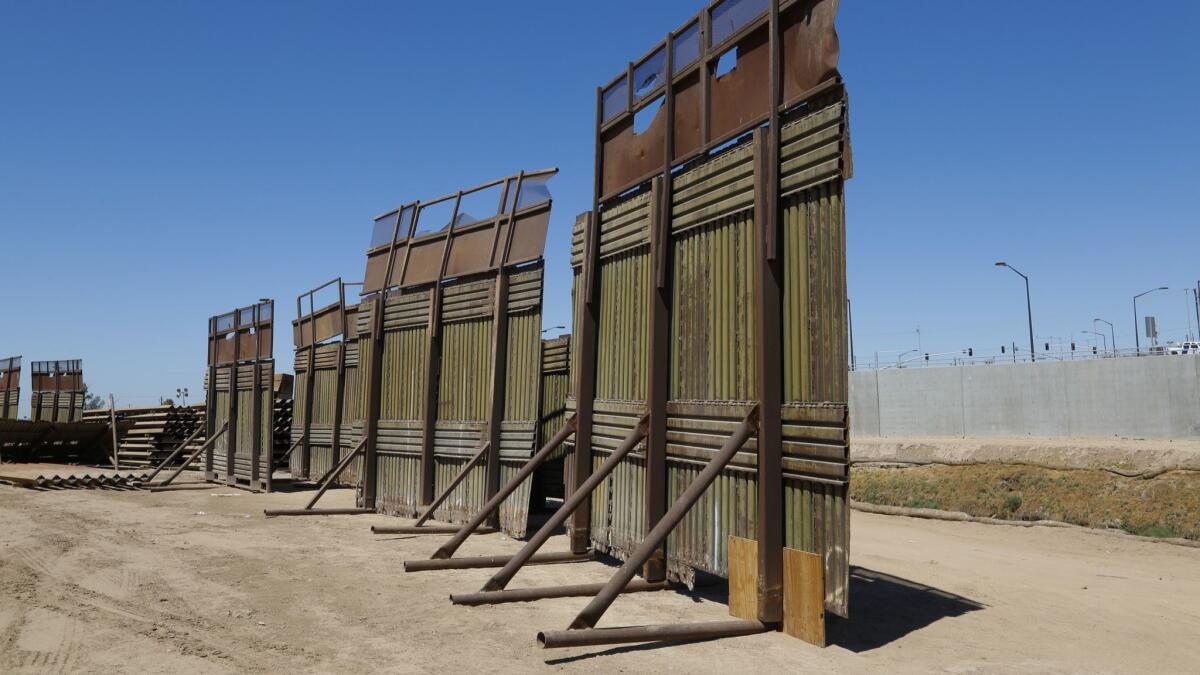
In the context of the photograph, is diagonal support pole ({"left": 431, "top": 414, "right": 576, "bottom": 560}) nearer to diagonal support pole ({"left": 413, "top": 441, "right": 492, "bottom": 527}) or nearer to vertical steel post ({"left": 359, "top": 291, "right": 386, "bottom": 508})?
Answer: diagonal support pole ({"left": 413, "top": 441, "right": 492, "bottom": 527})

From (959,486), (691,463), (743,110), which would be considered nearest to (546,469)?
(691,463)

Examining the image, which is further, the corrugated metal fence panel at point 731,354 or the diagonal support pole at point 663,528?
the corrugated metal fence panel at point 731,354

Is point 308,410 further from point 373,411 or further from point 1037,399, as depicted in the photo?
point 1037,399

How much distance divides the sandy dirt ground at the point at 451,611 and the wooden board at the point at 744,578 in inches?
14.7

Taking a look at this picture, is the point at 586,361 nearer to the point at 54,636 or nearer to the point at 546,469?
the point at 546,469

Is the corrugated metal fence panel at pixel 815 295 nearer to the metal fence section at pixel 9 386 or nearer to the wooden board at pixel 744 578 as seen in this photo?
the wooden board at pixel 744 578

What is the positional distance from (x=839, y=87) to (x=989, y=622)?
4591 mm

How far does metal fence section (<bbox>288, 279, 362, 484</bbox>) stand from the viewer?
17.0 metres

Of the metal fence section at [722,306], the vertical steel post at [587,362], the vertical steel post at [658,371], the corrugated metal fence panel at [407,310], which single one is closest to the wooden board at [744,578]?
the metal fence section at [722,306]

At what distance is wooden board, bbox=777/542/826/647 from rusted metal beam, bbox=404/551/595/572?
9.95 ft

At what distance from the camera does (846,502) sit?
5.71 meters

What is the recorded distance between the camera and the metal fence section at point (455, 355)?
37.5ft

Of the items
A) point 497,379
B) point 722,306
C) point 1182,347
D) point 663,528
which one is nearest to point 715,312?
point 722,306

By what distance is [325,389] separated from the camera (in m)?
18.0
